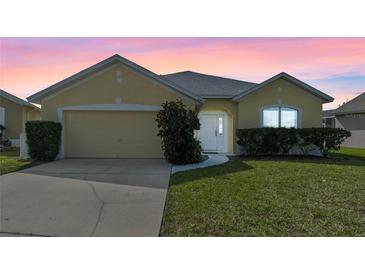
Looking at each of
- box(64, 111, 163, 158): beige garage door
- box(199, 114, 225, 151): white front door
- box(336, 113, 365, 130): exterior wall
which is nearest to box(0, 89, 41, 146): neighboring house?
box(64, 111, 163, 158): beige garage door

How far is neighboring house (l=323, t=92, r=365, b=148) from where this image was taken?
21.1 metres

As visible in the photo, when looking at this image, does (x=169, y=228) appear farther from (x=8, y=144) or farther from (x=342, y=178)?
(x=8, y=144)

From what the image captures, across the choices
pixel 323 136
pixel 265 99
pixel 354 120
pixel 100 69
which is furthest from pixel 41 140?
pixel 354 120

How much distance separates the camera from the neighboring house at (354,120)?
21109 millimetres

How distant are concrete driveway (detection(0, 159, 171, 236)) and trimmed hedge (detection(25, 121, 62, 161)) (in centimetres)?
215

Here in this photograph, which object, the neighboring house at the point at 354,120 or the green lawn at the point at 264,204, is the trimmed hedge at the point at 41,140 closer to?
the green lawn at the point at 264,204

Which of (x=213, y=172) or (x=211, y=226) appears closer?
(x=211, y=226)

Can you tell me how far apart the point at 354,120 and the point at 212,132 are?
12.8 m

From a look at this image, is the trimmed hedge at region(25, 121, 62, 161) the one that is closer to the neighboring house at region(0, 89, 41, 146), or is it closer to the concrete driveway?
the concrete driveway

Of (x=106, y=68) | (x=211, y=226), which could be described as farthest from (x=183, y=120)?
(x=211, y=226)

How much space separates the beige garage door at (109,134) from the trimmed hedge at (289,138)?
4.76 m

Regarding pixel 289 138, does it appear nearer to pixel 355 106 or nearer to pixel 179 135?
pixel 179 135
